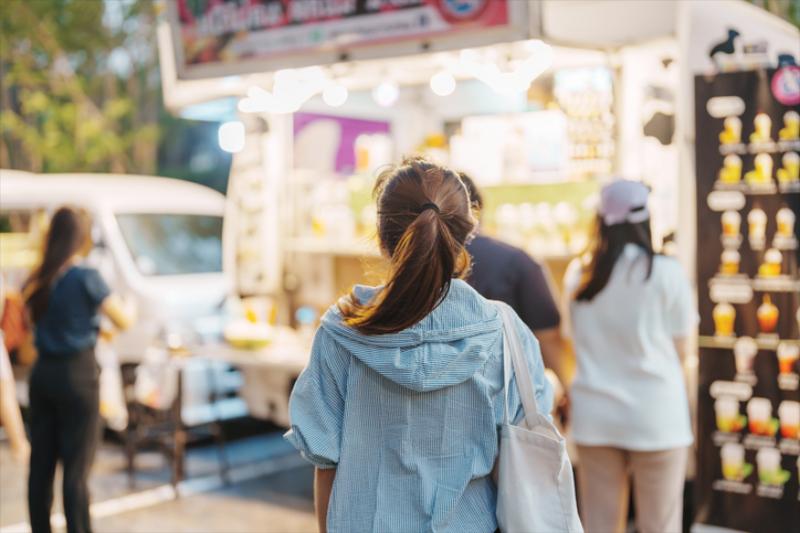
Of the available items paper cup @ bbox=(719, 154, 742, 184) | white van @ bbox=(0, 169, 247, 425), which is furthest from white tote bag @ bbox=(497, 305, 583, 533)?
white van @ bbox=(0, 169, 247, 425)

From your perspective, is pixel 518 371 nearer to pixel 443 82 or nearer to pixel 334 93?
pixel 443 82

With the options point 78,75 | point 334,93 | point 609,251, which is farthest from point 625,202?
point 78,75

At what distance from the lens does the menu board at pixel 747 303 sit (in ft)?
14.1

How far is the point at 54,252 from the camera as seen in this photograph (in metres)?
4.22

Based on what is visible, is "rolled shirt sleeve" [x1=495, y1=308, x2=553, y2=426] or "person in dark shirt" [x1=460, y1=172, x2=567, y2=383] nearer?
"rolled shirt sleeve" [x1=495, y1=308, x2=553, y2=426]

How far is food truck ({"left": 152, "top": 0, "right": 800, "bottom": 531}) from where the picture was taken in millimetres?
4387

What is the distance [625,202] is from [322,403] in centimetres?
187

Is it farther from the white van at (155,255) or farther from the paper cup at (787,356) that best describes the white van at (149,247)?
the paper cup at (787,356)

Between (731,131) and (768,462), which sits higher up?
(731,131)

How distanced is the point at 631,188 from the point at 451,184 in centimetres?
162

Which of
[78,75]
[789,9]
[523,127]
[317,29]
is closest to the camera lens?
[317,29]

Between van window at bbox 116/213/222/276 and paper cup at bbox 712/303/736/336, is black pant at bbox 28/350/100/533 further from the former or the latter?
van window at bbox 116/213/222/276

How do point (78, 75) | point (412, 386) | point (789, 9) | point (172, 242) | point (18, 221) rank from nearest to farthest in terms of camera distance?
1. point (412, 386)
2. point (172, 242)
3. point (18, 221)
4. point (789, 9)
5. point (78, 75)

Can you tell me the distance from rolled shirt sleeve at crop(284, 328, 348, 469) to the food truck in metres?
0.25
